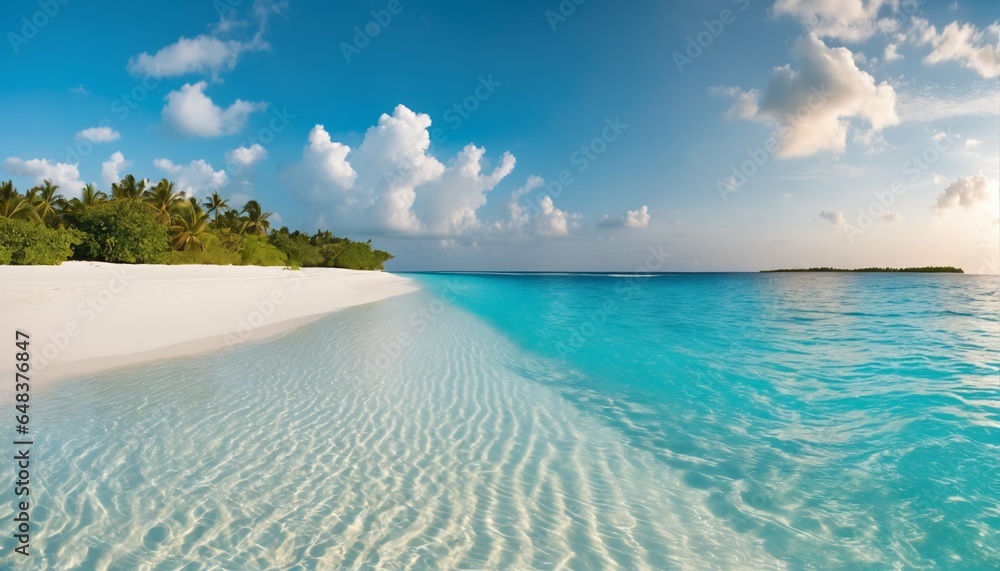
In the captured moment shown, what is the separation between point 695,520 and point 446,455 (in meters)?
3.13

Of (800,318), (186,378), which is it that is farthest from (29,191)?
(800,318)

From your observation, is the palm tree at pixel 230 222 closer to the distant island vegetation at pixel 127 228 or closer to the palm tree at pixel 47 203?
the distant island vegetation at pixel 127 228

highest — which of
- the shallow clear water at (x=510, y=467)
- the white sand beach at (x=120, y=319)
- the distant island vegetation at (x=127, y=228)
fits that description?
the distant island vegetation at (x=127, y=228)

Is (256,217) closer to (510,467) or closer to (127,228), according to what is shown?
(127,228)

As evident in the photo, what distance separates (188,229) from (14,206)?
12.7m

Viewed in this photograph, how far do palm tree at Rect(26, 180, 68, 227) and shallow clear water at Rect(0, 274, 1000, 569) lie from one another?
4964 cm

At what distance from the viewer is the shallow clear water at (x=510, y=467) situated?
4.00m

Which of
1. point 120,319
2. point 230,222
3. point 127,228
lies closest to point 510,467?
point 120,319

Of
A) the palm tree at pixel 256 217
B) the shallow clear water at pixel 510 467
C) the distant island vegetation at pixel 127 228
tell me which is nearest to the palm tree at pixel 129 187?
the distant island vegetation at pixel 127 228

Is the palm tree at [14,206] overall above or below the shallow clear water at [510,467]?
above

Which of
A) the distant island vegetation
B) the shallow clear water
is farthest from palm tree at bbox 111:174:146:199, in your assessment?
the shallow clear water

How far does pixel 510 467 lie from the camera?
576cm

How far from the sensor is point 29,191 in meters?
44.7

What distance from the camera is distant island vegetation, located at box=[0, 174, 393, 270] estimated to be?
27047mm
